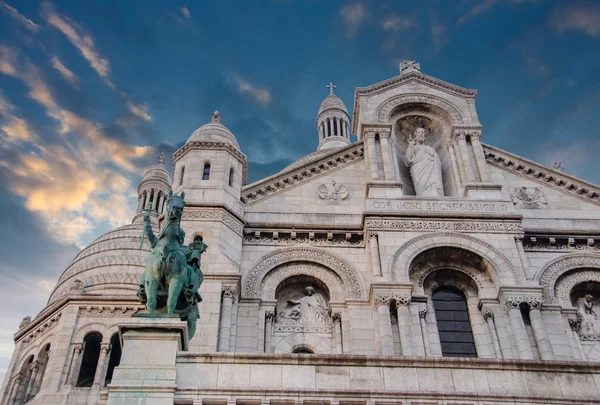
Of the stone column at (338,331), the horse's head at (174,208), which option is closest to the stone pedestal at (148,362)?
the horse's head at (174,208)

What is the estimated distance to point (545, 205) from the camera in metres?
24.2

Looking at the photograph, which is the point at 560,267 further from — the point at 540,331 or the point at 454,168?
the point at 454,168

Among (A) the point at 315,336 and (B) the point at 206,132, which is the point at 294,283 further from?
(B) the point at 206,132

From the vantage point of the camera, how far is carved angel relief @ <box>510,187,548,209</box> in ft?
79.3

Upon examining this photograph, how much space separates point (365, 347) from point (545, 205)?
9415 mm

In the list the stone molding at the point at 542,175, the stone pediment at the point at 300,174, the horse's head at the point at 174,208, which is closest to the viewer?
the horse's head at the point at 174,208

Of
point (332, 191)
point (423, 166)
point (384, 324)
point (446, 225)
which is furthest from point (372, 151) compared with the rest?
point (384, 324)

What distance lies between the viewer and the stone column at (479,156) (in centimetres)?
2425

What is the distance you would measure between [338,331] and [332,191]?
19.3 feet

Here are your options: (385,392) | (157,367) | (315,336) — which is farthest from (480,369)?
(315,336)

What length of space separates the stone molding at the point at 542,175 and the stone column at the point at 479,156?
495 mm

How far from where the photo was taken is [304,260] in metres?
22.0

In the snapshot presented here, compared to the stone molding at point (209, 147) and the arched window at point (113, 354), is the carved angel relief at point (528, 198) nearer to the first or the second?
the stone molding at point (209, 147)

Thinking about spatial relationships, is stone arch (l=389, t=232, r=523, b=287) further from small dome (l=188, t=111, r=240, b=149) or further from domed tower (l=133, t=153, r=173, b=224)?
domed tower (l=133, t=153, r=173, b=224)
